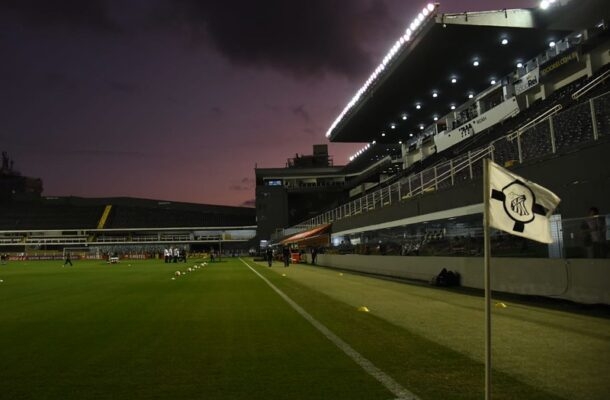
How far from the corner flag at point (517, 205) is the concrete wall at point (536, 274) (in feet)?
23.8

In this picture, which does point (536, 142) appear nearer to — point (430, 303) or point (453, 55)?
point (430, 303)

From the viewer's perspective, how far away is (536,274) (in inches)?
539

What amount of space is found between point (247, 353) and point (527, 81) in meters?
33.0

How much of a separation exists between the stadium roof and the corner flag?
1174 inches

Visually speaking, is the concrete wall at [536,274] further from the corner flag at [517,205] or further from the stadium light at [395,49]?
the stadium light at [395,49]

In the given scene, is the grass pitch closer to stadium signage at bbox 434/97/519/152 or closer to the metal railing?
the metal railing

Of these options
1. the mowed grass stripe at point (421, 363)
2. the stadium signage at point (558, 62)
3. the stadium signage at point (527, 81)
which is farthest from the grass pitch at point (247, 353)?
the stadium signage at point (527, 81)

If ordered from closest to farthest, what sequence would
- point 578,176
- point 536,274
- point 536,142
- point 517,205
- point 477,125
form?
point 517,205 < point 578,176 < point 536,274 < point 536,142 < point 477,125

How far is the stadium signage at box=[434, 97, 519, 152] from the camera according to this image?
3591cm

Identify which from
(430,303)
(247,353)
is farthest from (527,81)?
(247,353)

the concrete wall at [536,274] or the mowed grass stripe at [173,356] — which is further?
the concrete wall at [536,274]

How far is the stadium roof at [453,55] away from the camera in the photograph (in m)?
33.3

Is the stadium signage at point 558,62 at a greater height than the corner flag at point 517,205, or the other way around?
the stadium signage at point 558,62

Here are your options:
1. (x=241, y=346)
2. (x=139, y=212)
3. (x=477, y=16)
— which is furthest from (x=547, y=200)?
(x=139, y=212)
